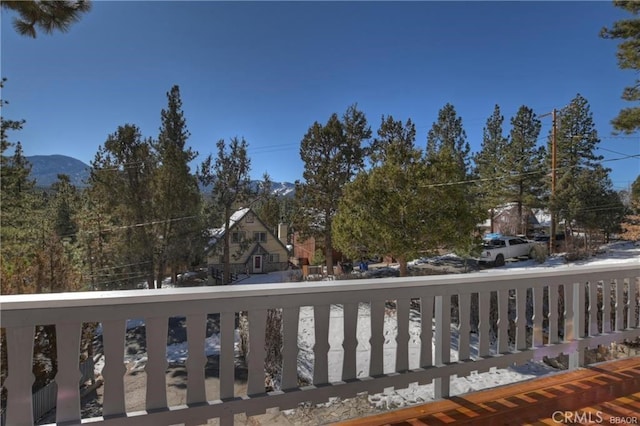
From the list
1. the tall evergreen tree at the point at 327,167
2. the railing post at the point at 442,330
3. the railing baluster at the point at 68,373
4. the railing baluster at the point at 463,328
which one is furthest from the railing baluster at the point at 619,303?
the tall evergreen tree at the point at 327,167

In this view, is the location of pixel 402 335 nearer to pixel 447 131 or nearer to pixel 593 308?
pixel 593 308

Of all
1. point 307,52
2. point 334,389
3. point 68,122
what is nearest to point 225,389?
point 334,389

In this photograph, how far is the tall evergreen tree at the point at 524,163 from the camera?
18547mm

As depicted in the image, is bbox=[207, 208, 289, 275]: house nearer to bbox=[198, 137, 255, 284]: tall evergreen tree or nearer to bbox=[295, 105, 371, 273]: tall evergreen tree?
bbox=[198, 137, 255, 284]: tall evergreen tree

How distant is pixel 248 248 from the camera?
797 inches

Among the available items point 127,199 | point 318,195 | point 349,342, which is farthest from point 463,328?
point 318,195

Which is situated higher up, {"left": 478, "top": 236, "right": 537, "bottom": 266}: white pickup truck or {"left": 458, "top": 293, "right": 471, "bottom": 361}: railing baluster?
{"left": 458, "top": 293, "right": 471, "bottom": 361}: railing baluster

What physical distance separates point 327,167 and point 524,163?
10477 mm

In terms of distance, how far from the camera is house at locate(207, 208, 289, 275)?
59.9 feet

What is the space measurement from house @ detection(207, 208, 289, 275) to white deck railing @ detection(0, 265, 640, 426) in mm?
15793

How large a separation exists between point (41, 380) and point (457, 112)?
2089cm

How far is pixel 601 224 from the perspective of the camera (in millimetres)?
16062

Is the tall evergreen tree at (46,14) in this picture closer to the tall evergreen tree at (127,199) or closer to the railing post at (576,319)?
the railing post at (576,319)

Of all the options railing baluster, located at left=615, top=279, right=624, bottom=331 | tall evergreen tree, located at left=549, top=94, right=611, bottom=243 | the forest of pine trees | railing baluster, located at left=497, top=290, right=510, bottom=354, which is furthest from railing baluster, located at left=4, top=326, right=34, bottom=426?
tall evergreen tree, located at left=549, top=94, right=611, bottom=243
